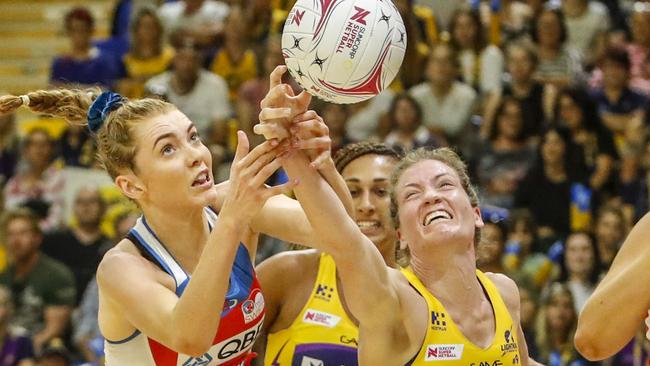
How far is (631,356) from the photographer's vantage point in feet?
20.2

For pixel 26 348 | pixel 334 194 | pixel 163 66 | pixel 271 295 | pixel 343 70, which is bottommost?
pixel 26 348

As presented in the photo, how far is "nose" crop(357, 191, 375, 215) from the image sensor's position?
4172 mm

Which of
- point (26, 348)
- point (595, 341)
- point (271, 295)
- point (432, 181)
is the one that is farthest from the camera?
point (26, 348)

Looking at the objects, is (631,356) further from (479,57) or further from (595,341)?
(595,341)

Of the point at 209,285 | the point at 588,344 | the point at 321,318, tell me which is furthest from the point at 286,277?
the point at 588,344

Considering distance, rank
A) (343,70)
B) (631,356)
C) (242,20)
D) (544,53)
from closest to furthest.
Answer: (343,70), (631,356), (544,53), (242,20)

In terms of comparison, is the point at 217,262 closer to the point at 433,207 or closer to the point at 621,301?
the point at 433,207

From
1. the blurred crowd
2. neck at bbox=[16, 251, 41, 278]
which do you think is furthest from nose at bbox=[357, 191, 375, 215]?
neck at bbox=[16, 251, 41, 278]

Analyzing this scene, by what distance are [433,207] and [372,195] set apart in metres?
0.67

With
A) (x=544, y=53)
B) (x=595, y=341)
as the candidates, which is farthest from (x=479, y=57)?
(x=595, y=341)

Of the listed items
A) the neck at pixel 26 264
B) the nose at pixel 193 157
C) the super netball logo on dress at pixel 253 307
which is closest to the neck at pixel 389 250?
the super netball logo on dress at pixel 253 307

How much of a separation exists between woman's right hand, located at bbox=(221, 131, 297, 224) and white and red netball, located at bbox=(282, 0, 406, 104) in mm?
218

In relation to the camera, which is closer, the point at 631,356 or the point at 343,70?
the point at 343,70

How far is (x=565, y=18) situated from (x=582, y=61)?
0.46 m
